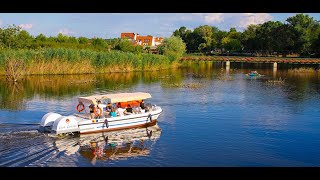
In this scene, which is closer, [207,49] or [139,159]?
[139,159]

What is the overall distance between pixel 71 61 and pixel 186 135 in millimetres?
36990

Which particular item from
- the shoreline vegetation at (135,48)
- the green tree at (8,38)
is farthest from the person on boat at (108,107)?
the green tree at (8,38)

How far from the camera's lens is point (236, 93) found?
3888 centimetres

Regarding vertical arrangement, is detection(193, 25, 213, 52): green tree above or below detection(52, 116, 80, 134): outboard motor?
above

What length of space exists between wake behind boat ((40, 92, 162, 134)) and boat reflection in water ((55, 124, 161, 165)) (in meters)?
0.43

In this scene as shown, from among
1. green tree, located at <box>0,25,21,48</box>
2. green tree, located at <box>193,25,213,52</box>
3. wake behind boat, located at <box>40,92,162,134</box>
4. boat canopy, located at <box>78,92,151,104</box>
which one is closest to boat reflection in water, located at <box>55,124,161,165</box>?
wake behind boat, located at <box>40,92,162,134</box>

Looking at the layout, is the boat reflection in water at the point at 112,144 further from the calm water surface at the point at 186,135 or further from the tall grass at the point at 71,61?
the tall grass at the point at 71,61

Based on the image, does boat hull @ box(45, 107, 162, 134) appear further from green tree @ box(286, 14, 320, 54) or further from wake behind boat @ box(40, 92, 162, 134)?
green tree @ box(286, 14, 320, 54)

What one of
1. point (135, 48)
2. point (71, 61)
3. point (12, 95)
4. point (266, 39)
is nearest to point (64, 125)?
point (12, 95)

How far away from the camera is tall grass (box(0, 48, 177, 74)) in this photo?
5097 cm

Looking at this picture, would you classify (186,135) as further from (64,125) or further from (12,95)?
(12,95)

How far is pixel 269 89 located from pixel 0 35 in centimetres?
4185
